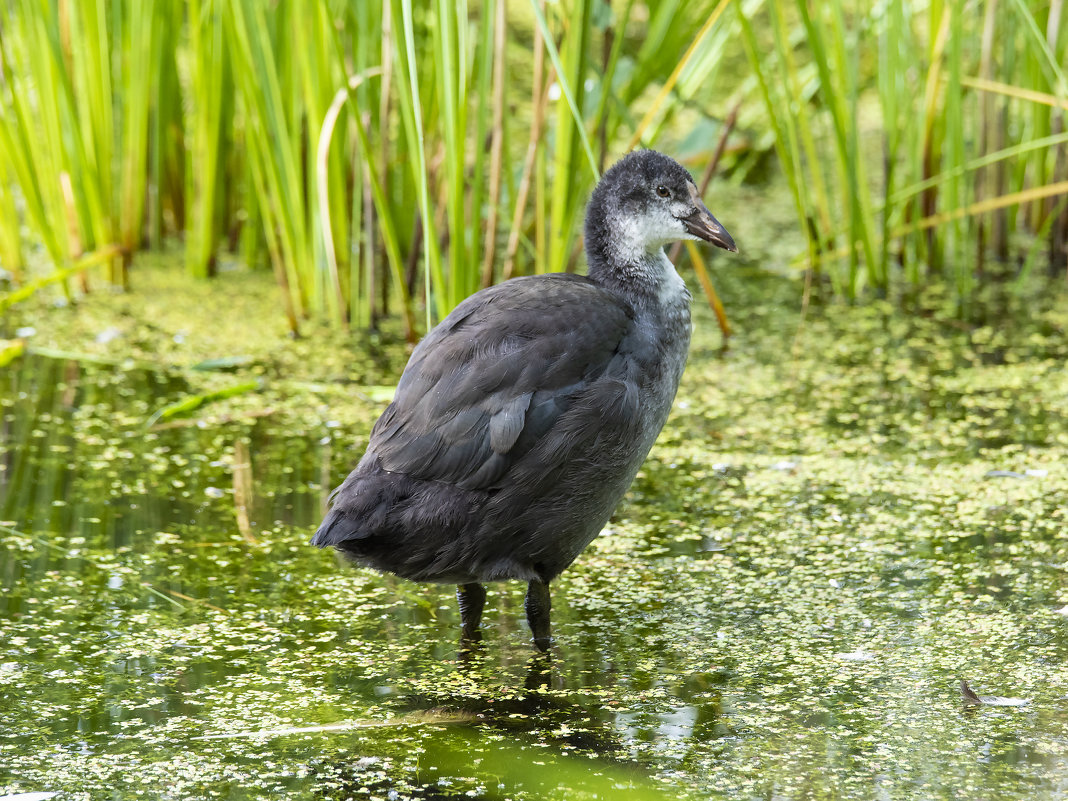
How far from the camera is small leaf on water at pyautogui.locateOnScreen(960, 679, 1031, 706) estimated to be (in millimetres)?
2094

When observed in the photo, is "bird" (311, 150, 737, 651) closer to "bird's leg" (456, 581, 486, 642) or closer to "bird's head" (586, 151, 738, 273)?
"bird's leg" (456, 581, 486, 642)

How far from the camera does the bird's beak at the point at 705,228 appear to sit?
102 inches

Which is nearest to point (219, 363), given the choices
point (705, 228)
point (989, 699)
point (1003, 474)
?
point (705, 228)

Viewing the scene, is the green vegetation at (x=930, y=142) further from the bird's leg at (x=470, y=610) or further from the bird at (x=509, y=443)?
the bird's leg at (x=470, y=610)

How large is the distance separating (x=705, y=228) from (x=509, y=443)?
27.3 inches

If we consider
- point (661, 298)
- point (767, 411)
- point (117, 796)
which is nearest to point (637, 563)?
point (661, 298)

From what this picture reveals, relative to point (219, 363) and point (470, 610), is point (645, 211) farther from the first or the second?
point (219, 363)

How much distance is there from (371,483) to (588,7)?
4.62 feet

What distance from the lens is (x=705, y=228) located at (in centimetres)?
258

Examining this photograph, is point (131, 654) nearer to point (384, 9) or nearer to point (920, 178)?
point (384, 9)

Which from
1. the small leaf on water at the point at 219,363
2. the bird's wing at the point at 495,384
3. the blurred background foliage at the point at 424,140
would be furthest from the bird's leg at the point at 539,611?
the small leaf on water at the point at 219,363

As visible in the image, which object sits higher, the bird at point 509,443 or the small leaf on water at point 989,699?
the bird at point 509,443

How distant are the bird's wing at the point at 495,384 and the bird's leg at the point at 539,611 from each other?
25cm

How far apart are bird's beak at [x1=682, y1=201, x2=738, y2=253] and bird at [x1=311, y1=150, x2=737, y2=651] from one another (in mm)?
260
